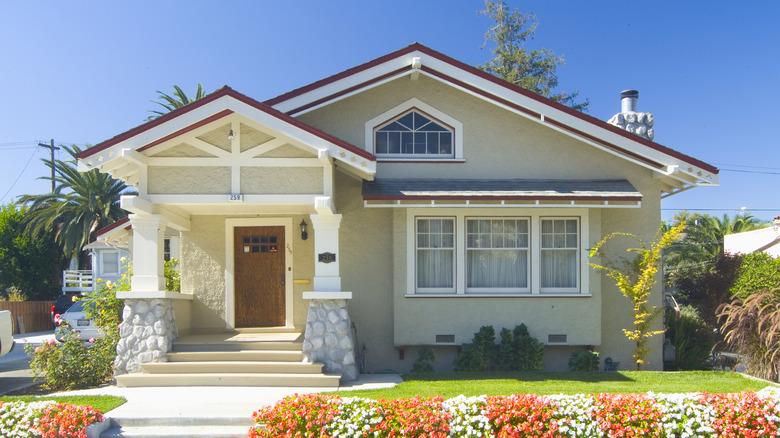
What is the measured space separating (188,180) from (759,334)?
930 centimetres

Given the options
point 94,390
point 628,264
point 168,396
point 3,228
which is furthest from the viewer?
point 3,228

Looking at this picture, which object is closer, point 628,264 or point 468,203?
point 468,203

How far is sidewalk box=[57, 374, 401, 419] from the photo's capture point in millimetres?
7637

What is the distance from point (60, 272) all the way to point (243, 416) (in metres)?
27.0

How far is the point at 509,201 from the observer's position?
1055 cm

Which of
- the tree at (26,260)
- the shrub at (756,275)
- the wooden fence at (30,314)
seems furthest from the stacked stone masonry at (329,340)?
the tree at (26,260)

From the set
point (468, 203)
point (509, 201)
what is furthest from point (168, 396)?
point (509, 201)

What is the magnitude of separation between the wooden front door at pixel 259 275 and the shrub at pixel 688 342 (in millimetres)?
7546

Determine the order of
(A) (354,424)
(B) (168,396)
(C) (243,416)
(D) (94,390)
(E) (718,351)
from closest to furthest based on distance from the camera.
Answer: (A) (354,424), (C) (243,416), (B) (168,396), (D) (94,390), (E) (718,351)

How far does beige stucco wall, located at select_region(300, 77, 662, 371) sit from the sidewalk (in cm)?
154

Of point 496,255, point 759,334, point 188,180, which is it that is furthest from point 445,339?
point 188,180

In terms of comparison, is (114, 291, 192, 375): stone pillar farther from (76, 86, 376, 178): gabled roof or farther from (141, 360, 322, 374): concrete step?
(76, 86, 376, 178): gabled roof

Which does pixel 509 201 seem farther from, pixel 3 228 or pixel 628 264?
pixel 3 228

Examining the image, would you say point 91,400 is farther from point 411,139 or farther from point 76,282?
point 76,282
